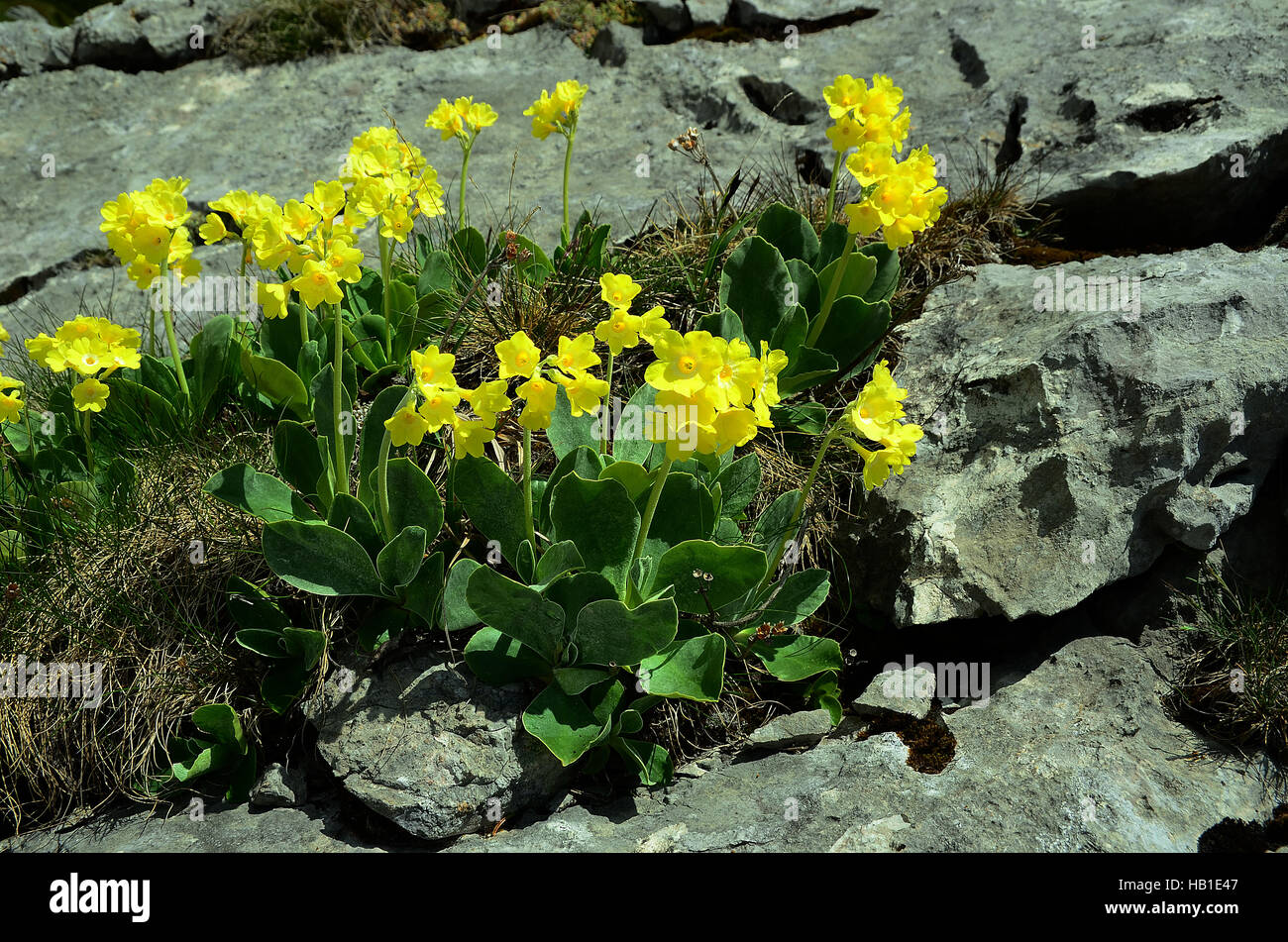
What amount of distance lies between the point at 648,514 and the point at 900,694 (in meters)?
1.02

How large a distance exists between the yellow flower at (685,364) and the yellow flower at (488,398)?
41cm

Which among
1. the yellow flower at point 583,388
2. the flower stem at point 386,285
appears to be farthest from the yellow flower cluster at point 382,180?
the yellow flower at point 583,388

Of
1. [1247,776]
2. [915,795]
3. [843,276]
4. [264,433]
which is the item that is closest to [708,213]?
[843,276]

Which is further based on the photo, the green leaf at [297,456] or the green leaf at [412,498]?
the green leaf at [297,456]

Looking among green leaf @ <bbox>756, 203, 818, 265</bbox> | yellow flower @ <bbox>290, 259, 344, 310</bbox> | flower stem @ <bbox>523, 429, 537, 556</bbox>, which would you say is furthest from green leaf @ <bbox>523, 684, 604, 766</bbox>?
green leaf @ <bbox>756, 203, 818, 265</bbox>

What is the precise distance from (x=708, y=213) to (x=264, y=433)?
1.97 meters

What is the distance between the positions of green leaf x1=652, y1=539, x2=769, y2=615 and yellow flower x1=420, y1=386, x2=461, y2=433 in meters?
0.75

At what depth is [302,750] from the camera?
286 centimetres

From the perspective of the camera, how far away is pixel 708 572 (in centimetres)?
267

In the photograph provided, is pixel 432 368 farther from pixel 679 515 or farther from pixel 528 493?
pixel 679 515

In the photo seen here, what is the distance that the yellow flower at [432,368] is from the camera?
221cm

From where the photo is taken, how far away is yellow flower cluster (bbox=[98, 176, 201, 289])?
2.85 meters

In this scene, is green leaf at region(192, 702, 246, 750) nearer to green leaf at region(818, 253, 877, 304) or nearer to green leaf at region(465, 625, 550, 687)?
green leaf at region(465, 625, 550, 687)

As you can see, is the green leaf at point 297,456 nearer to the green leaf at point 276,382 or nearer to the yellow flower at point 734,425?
the green leaf at point 276,382
